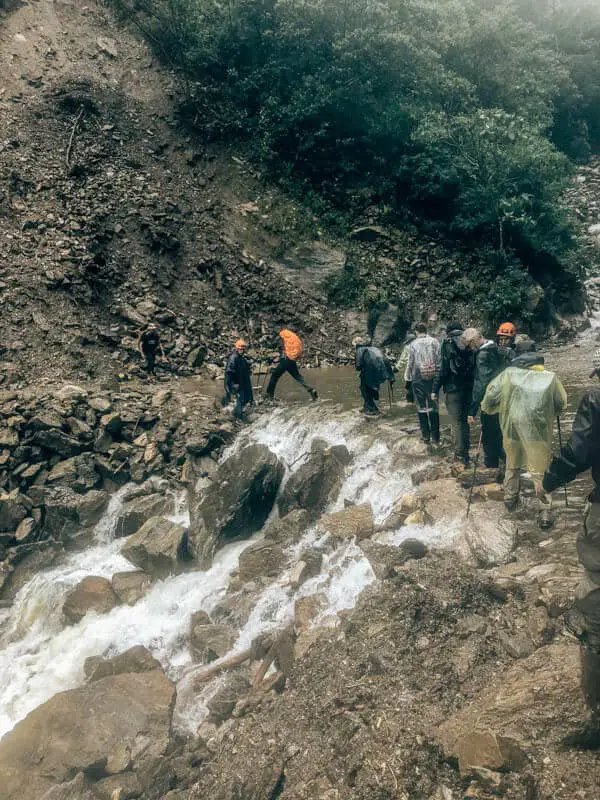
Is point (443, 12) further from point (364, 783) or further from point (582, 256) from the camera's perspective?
point (364, 783)

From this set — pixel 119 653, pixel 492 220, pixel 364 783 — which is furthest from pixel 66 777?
pixel 492 220

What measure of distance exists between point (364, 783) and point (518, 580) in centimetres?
259

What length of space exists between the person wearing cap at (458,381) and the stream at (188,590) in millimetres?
1055

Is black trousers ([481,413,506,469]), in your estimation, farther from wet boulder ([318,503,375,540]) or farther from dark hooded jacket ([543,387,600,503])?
dark hooded jacket ([543,387,600,503])

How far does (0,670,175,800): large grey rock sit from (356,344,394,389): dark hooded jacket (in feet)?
22.4

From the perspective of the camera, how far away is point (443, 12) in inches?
837

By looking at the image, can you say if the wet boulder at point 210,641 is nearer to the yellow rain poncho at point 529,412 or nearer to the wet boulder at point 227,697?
the wet boulder at point 227,697

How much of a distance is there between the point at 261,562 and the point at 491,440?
4246mm

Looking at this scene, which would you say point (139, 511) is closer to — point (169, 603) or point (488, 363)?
point (169, 603)

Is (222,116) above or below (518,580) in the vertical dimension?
above

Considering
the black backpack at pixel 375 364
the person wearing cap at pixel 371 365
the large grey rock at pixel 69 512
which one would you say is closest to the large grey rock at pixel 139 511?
the large grey rock at pixel 69 512

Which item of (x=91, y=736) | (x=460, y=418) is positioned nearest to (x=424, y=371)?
(x=460, y=418)

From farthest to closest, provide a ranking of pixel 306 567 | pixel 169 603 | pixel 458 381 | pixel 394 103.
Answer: pixel 394 103 < pixel 169 603 < pixel 458 381 < pixel 306 567

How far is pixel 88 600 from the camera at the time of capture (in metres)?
8.16
